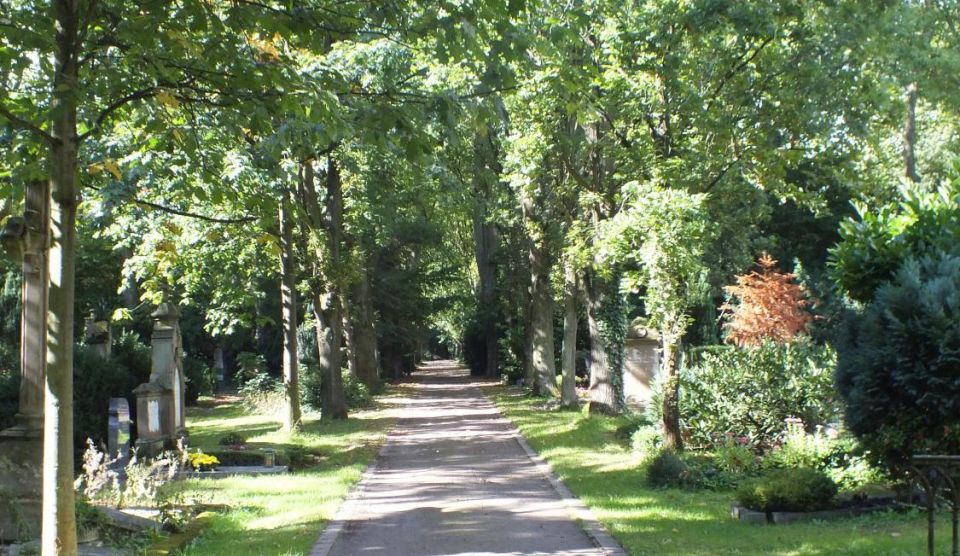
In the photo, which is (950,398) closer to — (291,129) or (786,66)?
(291,129)

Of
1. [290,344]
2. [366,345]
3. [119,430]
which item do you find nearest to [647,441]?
[119,430]

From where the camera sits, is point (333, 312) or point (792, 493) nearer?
point (792, 493)

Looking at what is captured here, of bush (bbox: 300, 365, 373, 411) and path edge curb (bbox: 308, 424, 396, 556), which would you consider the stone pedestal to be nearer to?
path edge curb (bbox: 308, 424, 396, 556)

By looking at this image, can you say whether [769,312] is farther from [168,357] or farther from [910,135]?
[168,357]

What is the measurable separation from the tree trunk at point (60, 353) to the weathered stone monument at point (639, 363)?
17659 millimetres

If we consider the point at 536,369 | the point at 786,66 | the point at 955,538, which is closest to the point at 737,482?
the point at 955,538

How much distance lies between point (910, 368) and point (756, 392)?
683 centimetres

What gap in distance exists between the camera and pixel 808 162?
1781 cm

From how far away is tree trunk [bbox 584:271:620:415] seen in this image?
23.5 m

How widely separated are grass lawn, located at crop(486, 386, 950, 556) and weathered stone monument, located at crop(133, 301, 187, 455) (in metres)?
7.14

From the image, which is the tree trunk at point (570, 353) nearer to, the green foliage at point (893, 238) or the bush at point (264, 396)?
the bush at point (264, 396)

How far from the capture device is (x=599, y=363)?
77.5ft

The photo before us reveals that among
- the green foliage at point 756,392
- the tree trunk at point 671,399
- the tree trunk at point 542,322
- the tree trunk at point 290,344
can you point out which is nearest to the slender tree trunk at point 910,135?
the tree trunk at point 542,322

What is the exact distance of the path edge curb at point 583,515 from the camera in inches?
352
